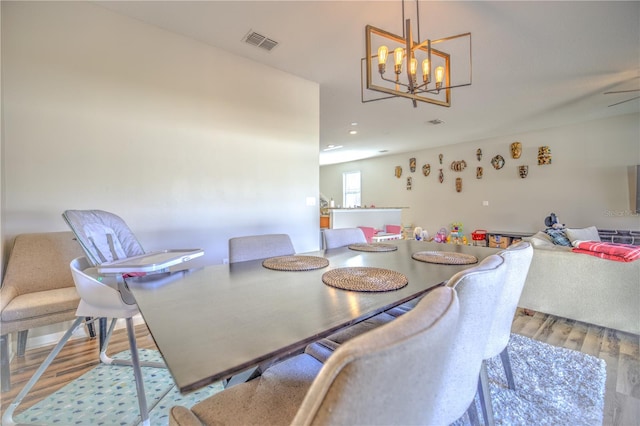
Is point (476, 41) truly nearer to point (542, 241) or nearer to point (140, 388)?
point (542, 241)

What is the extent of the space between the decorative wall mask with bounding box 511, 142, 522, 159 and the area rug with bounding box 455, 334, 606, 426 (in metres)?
5.25

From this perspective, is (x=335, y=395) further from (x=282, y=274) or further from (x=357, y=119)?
(x=357, y=119)

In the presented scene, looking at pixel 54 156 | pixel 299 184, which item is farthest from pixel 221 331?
pixel 299 184

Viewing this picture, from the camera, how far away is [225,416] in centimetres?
74

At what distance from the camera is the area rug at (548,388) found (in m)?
1.39

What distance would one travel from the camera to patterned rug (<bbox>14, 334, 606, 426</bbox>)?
4.54 feet

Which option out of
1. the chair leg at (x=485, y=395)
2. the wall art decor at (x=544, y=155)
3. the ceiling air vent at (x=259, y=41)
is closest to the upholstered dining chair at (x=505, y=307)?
the chair leg at (x=485, y=395)

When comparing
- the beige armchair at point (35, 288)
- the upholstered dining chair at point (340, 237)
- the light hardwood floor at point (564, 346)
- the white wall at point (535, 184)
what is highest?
the white wall at point (535, 184)

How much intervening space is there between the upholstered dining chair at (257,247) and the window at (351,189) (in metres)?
7.79

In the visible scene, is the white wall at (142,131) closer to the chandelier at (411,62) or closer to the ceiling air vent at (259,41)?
the ceiling air vent at (259,41)

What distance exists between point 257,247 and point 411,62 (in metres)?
1.50

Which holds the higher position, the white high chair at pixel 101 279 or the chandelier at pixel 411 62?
the chandelier at pixel 411 62

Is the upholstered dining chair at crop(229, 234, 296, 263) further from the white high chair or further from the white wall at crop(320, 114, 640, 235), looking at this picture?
the white wall at crop(320, 114, 640, 235)

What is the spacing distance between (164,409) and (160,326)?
3.72ft
